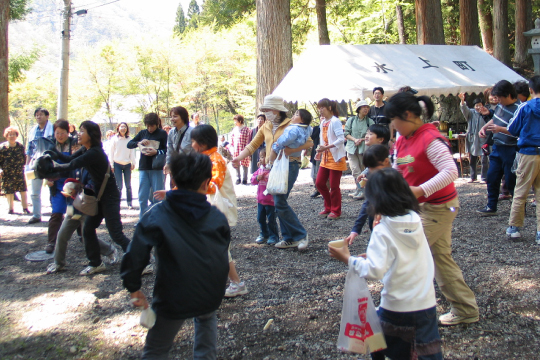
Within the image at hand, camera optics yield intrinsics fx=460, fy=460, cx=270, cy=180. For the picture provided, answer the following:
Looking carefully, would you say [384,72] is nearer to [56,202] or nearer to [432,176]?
[56,202]

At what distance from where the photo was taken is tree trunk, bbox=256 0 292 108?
1150 cm

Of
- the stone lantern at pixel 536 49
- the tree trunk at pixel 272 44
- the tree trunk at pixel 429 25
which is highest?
the tree trunk at pixel 429 25

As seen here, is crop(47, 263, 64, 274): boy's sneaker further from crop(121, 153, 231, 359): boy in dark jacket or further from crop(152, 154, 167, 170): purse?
crop(121, 153, 231, 359): boy in dark jacket

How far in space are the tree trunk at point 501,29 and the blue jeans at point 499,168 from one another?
13.3 m

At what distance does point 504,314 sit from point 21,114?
4740 centimetres

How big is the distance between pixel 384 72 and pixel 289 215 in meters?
7.60

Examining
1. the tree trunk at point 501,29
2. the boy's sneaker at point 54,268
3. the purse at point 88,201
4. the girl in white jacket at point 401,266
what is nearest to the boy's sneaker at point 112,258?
the boy's sneaker at point 54,268

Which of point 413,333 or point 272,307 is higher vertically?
point 413,333

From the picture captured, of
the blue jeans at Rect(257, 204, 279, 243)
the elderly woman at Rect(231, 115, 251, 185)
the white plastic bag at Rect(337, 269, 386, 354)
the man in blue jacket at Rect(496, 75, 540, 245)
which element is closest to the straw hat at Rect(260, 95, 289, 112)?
the blue jeans at Rect(257, 204, 279, 243)

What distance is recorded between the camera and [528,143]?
5.27 metres

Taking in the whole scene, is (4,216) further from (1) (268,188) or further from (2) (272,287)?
(2) (272,287)

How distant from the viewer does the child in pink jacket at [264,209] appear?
19.6ft

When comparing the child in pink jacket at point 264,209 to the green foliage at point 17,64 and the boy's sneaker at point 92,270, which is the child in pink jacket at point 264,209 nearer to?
the boy's sneaker at point 92,270

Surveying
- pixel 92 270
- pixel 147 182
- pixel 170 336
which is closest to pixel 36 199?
pixel 147 182
